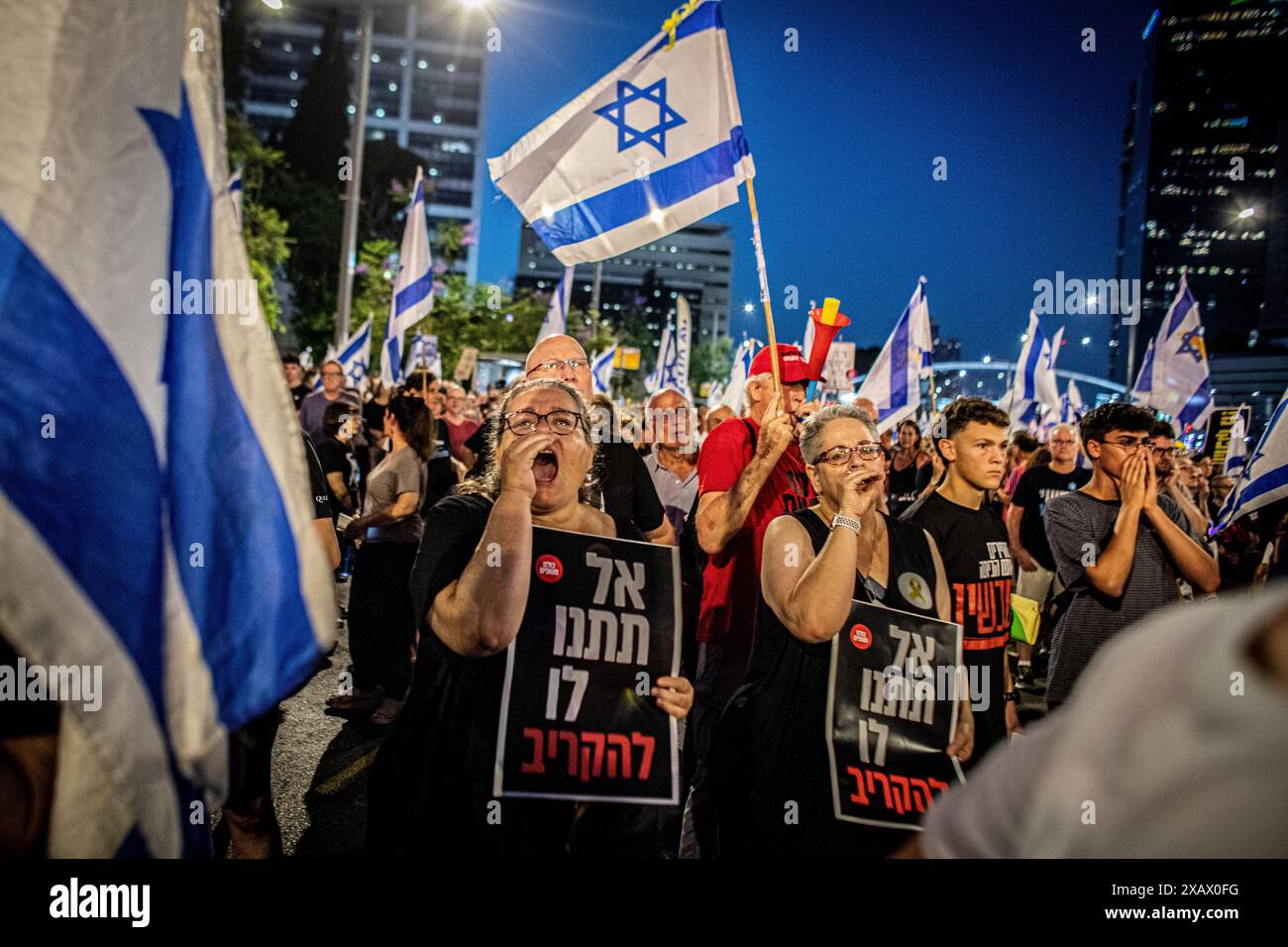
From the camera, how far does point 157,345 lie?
1436mm

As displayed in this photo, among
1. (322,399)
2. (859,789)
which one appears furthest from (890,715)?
(322,399)

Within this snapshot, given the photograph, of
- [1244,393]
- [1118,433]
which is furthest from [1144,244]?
[1118,433]

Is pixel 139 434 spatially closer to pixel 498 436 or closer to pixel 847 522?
pixel 498 436

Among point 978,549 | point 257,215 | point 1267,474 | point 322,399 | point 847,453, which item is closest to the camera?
point 847,453

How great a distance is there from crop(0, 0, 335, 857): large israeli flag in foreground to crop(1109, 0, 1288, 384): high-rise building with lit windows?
3798 inches

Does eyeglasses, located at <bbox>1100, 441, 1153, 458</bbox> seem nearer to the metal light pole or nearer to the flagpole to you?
the flagpole

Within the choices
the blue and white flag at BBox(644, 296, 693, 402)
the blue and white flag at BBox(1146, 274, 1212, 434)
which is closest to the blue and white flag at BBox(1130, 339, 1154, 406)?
the blue and white flag at BBox(1146, 274, 1212, 434)

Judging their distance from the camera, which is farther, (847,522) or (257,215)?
(257,215)

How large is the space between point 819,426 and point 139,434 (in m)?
2.25

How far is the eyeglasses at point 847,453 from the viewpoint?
286 centimetres

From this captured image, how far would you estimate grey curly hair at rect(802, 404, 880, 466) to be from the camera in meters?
2.98

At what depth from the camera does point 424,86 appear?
104688mm

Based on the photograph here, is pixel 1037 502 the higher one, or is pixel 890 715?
pixel 1037 502

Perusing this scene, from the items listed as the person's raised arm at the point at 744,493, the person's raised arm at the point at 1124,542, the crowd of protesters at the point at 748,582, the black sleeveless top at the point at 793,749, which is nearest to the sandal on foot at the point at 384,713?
the crowd of protesters at the point at 748,582
